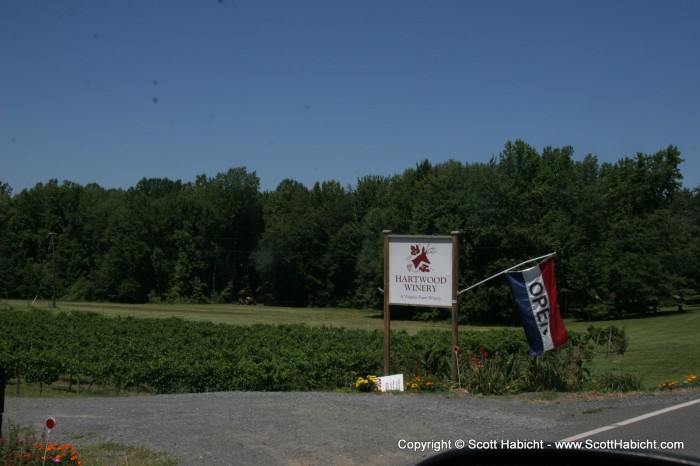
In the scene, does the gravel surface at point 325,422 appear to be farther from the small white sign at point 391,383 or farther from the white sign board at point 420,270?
the white sign board at point 420,270

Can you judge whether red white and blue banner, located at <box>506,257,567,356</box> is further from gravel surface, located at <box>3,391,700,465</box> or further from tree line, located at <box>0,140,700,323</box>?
tree line, located at <box>0,140,700,323</box>

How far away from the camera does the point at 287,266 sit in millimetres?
95000

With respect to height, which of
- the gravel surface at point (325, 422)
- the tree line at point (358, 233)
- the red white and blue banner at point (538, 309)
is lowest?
the gravel surface at point (325, 422)

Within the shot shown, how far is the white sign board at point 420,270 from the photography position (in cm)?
1507

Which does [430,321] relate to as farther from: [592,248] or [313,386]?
[313,386]

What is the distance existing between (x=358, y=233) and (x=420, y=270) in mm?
75060

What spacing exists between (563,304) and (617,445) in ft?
214

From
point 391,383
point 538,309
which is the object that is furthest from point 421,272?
point 538,309

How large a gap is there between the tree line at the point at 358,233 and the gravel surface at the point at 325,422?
184 ft

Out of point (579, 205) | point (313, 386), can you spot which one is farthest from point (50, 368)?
point (579, 205)

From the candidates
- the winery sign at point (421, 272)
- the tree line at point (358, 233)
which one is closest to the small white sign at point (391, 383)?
the winery sign at point (421, 272)

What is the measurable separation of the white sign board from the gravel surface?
→ 2723 mm

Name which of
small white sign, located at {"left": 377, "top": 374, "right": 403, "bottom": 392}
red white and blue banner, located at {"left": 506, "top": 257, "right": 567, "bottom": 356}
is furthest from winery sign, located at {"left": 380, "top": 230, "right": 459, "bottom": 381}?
red white and blue banner, located at {"left": 506, "top": 257, "right": 567, "bottom": 356}

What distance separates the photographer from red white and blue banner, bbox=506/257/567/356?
13.5 meters
